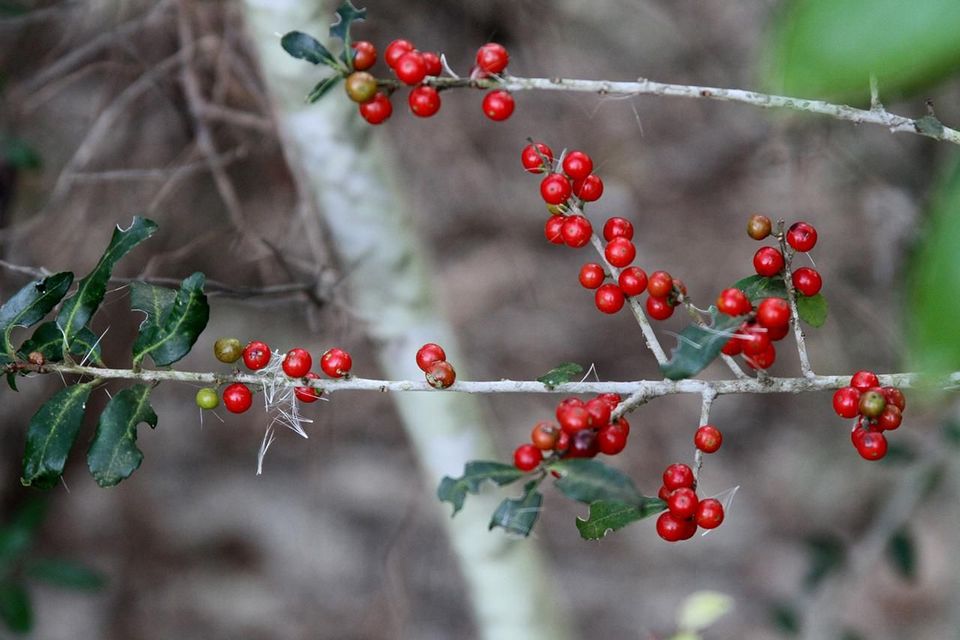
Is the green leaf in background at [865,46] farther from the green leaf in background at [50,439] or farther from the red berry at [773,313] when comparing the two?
the green leaf in background at [50,439]

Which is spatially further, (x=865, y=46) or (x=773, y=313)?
(x=773, y=313)

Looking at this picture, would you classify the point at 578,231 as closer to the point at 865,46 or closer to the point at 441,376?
the point at 441,376

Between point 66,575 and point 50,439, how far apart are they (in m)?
1.16

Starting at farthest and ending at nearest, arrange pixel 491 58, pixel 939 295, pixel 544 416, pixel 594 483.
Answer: pixel 544 416
pixel 491 58
pixel 594 483
pixel 939 295

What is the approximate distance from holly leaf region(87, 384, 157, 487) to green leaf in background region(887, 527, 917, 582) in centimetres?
152

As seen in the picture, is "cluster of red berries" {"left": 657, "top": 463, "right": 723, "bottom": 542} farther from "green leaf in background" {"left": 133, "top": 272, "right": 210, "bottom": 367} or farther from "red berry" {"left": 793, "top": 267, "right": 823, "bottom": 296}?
"green leaf in background" {"left": 133, "top": 272, "right": 210, "bottom": 367}

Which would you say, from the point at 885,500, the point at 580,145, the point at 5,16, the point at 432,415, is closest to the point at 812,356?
the point at 885,500

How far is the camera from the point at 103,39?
1.47 meters

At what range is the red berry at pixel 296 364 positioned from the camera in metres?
0.76

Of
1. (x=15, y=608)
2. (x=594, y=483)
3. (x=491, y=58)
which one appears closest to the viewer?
(x=594, y=483)

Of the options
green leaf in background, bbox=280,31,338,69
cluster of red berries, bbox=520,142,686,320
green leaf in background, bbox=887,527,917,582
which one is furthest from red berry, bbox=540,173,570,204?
green leaf in background, bbox=887,527,917,582

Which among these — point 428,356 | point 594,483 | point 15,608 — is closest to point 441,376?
point 428,356

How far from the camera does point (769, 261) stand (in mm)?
784

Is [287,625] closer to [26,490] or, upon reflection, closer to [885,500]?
[26,490]
